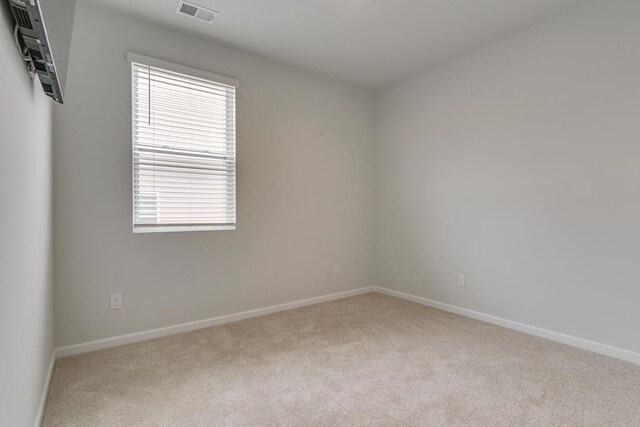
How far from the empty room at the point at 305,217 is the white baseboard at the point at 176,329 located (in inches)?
0.6

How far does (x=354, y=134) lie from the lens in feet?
13.5

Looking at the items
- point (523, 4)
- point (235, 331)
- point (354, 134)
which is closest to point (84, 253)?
point (235, 331)

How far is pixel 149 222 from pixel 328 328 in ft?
5.77

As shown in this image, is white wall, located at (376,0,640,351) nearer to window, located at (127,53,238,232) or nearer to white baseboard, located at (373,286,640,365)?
white baseboard, located at (373,286,640,365)

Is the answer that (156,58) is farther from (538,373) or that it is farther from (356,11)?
(538,373)

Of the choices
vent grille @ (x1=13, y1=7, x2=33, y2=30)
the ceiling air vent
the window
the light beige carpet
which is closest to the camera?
vent grille @ (x1=13, y1=7, x2=33, y2=30)

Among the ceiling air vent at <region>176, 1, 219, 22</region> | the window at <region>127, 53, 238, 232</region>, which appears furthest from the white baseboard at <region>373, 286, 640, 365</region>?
the ceiling air vent at <region>176, 1, 219, 22</region>

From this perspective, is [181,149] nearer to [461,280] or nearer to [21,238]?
[21,238]

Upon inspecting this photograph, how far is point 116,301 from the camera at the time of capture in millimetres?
2564

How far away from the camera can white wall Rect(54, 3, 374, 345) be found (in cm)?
243

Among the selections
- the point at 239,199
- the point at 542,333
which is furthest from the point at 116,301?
the point at 542,333

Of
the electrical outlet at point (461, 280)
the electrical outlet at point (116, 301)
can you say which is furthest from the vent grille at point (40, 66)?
the electrical outlet at point (461, 280)

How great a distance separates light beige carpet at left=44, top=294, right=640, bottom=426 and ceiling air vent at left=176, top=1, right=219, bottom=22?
8.44ft

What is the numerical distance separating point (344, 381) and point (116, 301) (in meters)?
1.83
